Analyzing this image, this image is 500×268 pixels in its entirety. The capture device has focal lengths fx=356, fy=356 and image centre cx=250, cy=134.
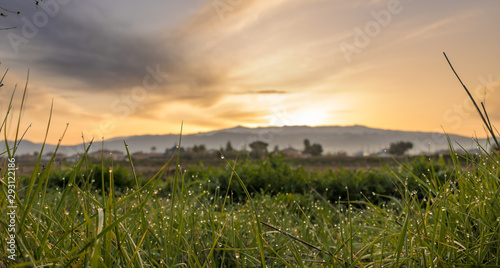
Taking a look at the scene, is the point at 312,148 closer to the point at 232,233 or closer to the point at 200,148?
the point at 200,148

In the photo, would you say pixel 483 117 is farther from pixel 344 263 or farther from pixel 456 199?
pixel 456 199

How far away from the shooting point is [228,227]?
2.85m

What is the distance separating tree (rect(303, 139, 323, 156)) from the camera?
21391 millimetres

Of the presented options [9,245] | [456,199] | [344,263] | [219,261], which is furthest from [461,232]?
[9,245]

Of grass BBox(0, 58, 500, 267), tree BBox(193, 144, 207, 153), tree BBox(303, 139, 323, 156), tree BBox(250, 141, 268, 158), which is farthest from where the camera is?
tree BBox(303, 139, 323, 156)

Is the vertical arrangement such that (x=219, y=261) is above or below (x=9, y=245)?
below

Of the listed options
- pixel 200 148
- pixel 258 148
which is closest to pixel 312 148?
pixel 200 148

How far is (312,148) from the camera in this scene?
21828 millimetres

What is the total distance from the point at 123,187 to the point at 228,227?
5.54m

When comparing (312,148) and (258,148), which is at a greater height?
(312,148)

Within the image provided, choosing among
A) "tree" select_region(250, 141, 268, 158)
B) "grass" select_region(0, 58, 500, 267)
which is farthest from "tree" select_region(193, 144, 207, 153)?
"grass" select_region(0, 58, 500, 267)

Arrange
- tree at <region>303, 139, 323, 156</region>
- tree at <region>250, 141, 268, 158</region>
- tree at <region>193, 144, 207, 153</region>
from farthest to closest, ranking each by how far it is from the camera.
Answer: tree at <region>303, 139, 323, 156</region>, tree at <region>193, 144, 207, 153</region>, tree at <region>250, 141, 268, 158</region>

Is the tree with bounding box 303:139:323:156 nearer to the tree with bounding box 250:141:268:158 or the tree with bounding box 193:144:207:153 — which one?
the tree with bounding box 193:144:207:153

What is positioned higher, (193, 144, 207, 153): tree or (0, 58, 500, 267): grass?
(193, 144, 207, 153): tree
